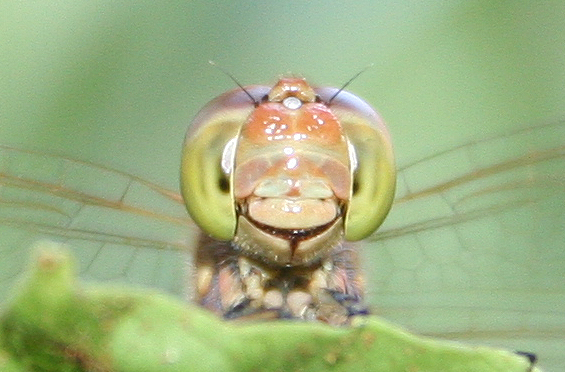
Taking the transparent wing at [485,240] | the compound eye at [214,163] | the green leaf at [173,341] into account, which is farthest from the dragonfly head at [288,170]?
the green leaf at [173,341]

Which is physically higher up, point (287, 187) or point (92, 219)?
point (287, 187)

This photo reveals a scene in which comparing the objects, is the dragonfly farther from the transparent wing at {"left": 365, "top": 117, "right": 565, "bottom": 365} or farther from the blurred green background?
the blurred green background

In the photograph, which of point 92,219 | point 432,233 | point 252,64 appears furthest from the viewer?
point 252,64

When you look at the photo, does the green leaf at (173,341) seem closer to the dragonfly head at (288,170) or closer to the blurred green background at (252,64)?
the dragonfly head at (288,170)

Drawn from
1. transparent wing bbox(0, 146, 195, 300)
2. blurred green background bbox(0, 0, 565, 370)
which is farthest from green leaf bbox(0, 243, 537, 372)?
blurred green background bbox(0, 0, 565, 370)

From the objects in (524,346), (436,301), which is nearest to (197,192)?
(436,301)

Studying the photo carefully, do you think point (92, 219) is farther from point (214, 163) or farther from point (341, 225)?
point (341, 225)

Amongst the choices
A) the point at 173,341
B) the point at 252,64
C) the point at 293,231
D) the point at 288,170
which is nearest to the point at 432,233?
the point at 293,231

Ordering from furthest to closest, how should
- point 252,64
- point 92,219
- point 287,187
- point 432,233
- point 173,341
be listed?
point 252,64
point 432,233
point 92,219
point 287,187
point 173,341
